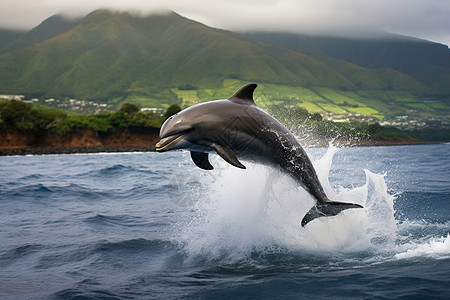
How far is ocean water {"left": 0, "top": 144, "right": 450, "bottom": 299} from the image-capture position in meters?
6.04

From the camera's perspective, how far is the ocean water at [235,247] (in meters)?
6.04

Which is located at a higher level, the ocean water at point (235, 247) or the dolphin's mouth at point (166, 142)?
the dolphin's mouth at point (166, 142)

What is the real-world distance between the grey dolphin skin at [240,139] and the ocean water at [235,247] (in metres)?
0.76

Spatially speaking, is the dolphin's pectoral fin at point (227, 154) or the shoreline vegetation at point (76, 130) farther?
the shoreline vegetation at point (76, 130)

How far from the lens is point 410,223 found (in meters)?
10.4

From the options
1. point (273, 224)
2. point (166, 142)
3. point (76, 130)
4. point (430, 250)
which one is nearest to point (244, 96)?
point (166, 142)

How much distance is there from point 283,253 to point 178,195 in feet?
29.6

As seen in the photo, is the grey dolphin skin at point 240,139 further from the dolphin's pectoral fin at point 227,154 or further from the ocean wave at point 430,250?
the ocean wave at point 430,250

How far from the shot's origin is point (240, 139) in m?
6.83

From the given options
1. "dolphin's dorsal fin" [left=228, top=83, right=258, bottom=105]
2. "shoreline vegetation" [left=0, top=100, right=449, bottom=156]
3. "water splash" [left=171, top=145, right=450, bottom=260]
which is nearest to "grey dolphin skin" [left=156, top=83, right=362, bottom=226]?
"dolphin's dorsal fin" [left=228, top=83, right=258, bottom=105]

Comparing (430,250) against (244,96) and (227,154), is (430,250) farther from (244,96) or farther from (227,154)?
(244,96)

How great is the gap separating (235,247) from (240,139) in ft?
8.34

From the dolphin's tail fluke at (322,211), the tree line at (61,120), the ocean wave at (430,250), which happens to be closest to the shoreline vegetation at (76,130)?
the tree line at (61,120)

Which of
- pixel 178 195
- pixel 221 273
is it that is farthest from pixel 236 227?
pixel 178 195
